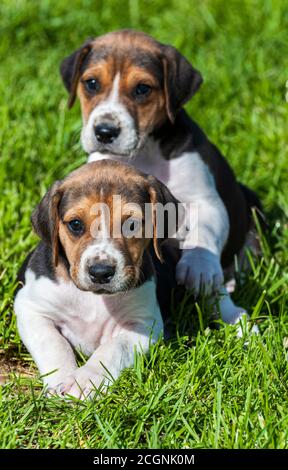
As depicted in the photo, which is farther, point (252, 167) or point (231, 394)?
point (252, 167)

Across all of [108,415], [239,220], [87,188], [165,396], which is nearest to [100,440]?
[108,415]

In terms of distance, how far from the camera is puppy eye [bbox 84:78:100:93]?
28.1 ft

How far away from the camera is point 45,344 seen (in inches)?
274

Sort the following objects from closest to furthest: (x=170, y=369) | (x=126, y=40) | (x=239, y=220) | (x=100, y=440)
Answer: (x=100, y=440), (x=170, y=369), (x=126, y=40), (x=239, y=220)

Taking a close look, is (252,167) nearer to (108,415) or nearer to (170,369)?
(170,369)

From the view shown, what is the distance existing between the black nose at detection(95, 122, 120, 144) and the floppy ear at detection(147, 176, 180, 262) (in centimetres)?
115

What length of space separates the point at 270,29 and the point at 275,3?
21.1 inches

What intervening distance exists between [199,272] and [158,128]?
1.42 m

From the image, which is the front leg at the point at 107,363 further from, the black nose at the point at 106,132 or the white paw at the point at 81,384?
the black nose at the point at 106,132

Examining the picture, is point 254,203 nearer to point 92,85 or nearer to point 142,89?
point 142,89

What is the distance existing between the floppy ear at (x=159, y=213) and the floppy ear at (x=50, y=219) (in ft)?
2.25

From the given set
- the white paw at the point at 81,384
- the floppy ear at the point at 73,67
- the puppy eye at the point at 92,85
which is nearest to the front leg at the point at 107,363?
the white paw at the point at 81,384

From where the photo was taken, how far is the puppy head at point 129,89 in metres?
8.23

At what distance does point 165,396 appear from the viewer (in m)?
6.42
